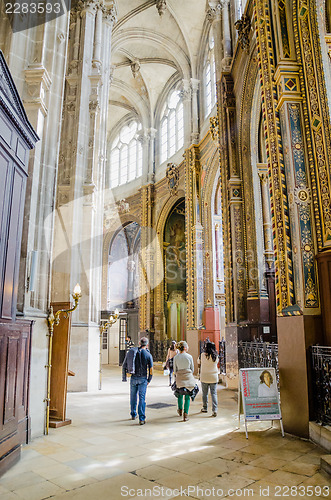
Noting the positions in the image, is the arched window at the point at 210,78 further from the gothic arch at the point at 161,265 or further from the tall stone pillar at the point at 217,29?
the gothic arch at the point at 161,265

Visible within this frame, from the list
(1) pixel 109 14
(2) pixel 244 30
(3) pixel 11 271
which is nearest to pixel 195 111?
(1) pixel 109 14

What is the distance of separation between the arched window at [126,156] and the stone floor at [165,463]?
67.2 ft

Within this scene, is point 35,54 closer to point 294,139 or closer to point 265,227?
point 294,139

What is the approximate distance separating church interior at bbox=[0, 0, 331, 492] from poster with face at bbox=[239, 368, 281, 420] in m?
0.29

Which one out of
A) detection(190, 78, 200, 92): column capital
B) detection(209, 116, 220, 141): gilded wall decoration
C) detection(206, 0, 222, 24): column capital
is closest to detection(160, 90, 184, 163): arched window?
detection(190, 78, 200, 92): column capital

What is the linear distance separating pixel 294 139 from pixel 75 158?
7162 millimetres

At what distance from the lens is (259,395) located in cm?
581

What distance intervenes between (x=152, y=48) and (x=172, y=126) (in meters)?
4.23

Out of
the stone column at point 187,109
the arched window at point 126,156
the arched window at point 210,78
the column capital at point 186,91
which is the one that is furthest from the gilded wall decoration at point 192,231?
the arched window at point 126,156

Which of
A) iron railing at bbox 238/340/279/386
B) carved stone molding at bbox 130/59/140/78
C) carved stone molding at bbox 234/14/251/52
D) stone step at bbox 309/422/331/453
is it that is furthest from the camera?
carved stone molding at bbox 130/59/140/78

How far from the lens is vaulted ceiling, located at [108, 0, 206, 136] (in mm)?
18359

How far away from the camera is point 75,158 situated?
11.6m

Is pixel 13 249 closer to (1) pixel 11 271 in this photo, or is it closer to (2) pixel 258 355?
(1) pixel 11 271

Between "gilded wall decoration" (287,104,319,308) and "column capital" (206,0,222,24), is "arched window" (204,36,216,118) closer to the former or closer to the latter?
"column capital" (206,0,222,24)
